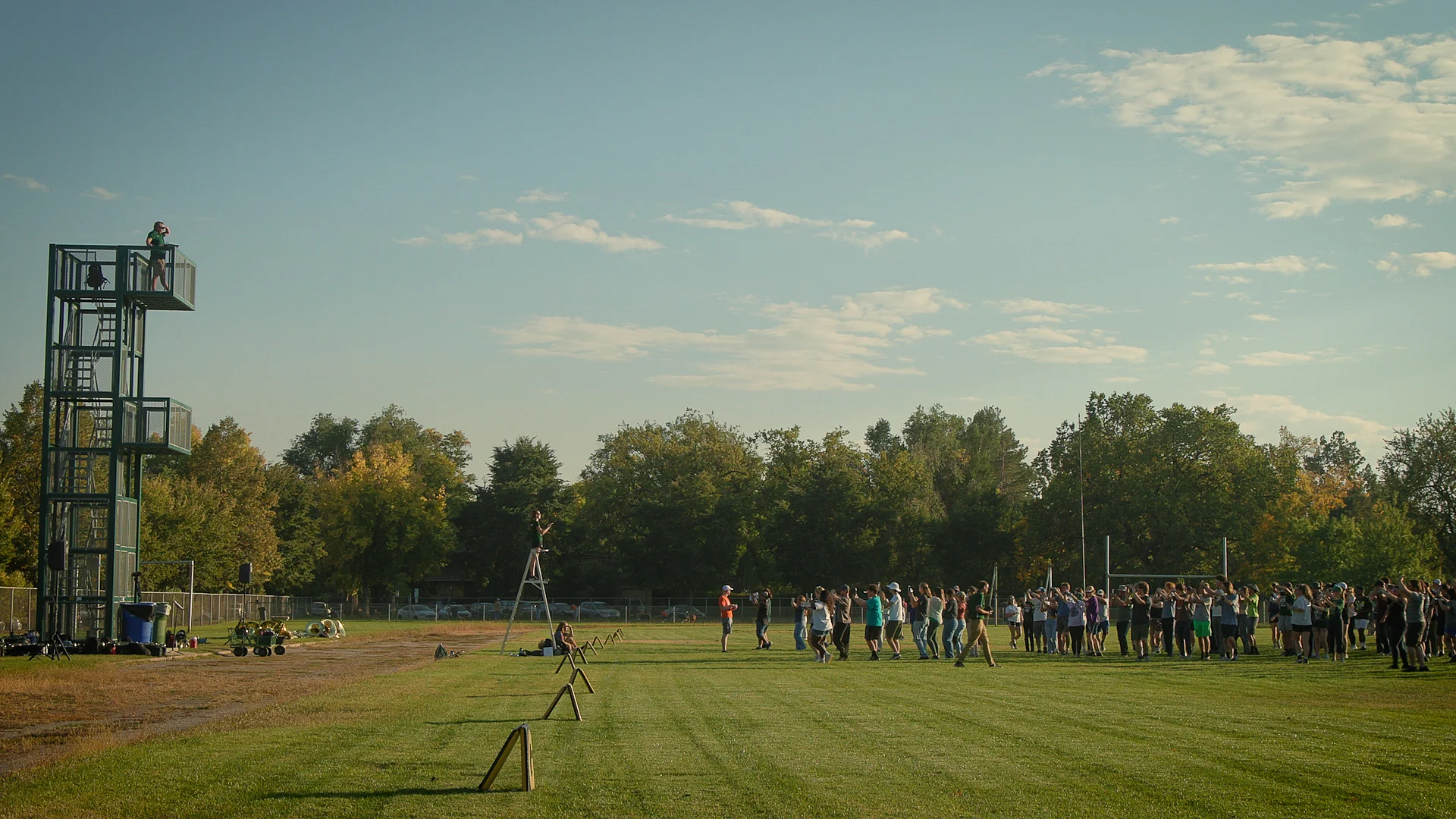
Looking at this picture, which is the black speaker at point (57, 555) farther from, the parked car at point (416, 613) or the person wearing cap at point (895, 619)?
the parked car at point (416, 613)

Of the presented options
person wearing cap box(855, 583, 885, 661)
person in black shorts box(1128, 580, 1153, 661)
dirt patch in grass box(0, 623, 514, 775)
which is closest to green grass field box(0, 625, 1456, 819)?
dirt patch in grass box(0, 623, 514, 775)

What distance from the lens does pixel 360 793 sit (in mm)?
9617

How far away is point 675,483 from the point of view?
90375mm

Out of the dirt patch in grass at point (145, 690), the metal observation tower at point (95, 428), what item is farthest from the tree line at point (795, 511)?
the dirt patch in grass at point (145, 690)

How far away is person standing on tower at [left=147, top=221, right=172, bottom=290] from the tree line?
86.1ft

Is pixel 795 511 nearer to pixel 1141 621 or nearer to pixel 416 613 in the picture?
pixel 416 613

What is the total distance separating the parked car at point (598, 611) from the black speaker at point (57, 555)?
46676 mm

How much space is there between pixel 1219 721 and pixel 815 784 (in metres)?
6.19

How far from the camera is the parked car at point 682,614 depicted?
7050cm

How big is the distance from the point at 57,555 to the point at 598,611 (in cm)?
4894

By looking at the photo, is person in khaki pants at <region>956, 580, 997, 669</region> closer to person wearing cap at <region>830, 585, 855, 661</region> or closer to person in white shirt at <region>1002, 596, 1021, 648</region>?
person wearing cap at <region>830, 585, 855, 661</region>

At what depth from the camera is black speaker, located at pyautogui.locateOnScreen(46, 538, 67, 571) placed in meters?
28.7

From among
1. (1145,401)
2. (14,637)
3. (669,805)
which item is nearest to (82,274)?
(14,637)

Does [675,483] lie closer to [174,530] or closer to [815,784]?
[174,530]
